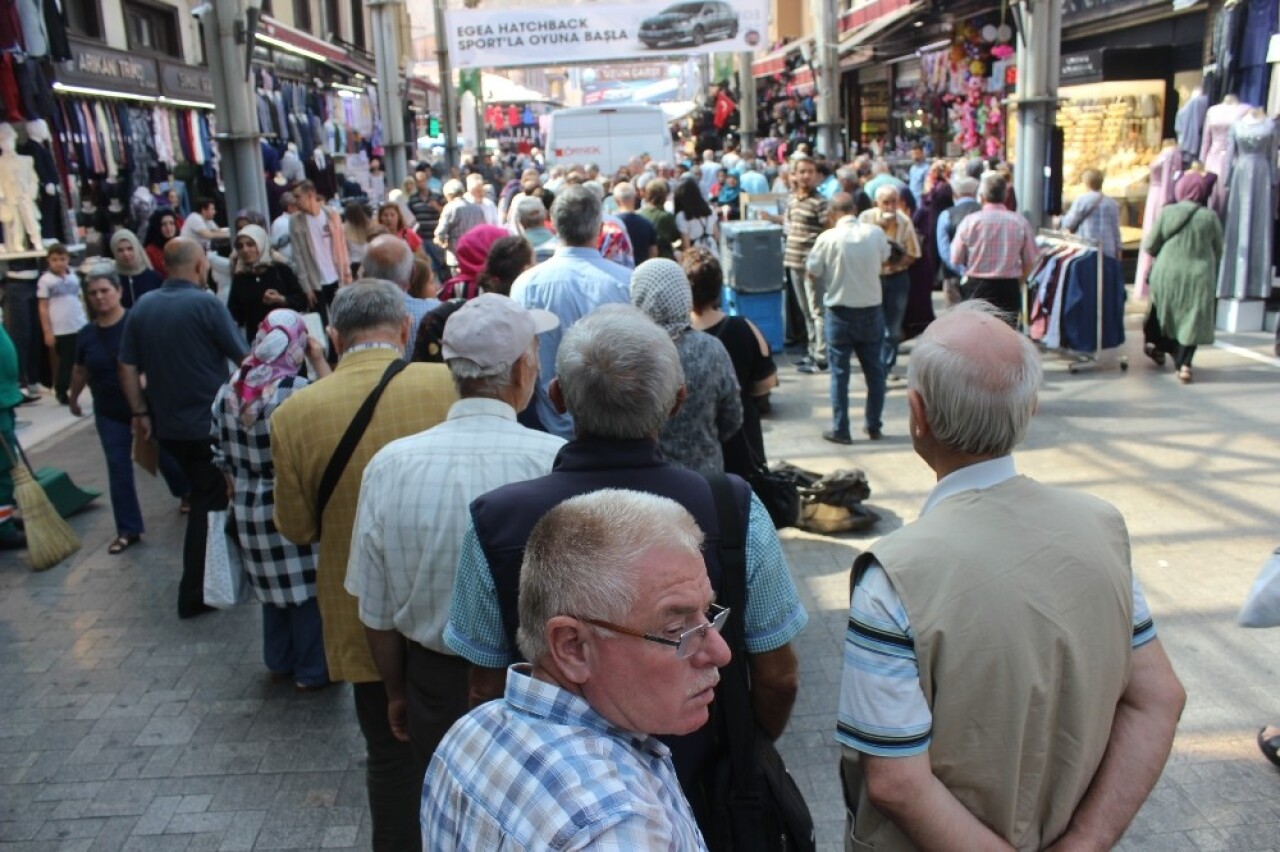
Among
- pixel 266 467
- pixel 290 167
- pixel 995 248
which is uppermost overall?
pixel 290 167

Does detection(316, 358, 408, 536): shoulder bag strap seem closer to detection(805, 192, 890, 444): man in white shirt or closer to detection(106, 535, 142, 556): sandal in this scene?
detection(106, 535, 142, 556): sandal

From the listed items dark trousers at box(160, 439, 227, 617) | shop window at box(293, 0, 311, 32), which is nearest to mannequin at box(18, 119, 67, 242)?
dark trousers at box(160, 439, 227, 617)

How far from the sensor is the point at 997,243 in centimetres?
875

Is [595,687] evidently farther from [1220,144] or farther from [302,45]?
[302,45]

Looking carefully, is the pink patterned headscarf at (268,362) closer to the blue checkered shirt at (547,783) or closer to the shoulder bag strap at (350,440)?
the shoulder bag strap at (350,440)

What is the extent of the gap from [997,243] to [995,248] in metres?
0.04

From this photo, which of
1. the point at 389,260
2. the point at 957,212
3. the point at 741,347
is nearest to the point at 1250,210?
the point at 957,212

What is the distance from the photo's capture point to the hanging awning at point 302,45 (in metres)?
18.8

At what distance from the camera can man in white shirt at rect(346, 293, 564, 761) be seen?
108 inches

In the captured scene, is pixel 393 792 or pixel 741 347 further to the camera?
pixel 741 347

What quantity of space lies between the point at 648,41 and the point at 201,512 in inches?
645

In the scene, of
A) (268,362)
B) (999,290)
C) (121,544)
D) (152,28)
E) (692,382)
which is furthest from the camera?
(152,28)

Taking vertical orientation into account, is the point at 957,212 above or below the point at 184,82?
below

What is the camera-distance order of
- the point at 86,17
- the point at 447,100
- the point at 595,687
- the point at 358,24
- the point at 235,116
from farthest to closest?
the point at 358,24
the point at 447,100
the point at 86,17
the point at 235,116
the point at 595,687
